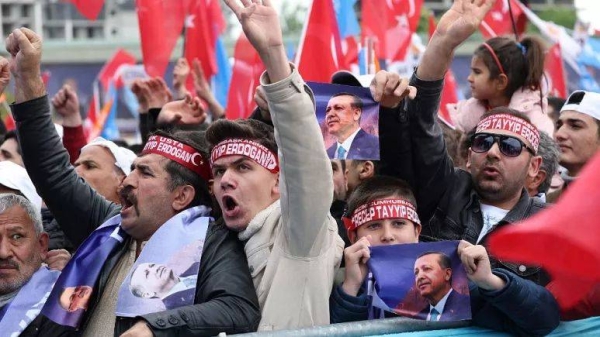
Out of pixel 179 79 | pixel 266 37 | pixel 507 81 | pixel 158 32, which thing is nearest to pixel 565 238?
pixel 266 37

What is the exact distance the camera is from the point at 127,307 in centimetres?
429

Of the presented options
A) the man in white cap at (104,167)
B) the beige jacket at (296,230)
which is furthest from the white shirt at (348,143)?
the man in white cap at (104,167)

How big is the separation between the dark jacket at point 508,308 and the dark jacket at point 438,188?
20.0 inches

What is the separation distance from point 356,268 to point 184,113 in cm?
256

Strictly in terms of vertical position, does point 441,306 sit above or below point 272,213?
below

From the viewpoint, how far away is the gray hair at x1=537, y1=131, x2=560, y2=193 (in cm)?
566

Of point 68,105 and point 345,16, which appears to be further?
point 345,16

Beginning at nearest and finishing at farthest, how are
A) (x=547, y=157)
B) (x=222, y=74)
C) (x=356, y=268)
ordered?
(x=356, y=268) < (x=547, y=157) < (x=222, y=74)

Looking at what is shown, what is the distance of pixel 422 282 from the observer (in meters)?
4.26

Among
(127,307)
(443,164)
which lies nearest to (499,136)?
(443,164)

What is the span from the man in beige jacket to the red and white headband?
3.31ft

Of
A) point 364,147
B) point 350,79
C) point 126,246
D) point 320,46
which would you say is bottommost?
point 126,246

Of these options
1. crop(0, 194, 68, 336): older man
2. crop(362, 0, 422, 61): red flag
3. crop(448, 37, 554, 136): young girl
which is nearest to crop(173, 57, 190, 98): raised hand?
crop(362, 0, 422, 61): red flag

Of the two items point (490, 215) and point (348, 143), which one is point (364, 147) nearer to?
point (348, 143)
